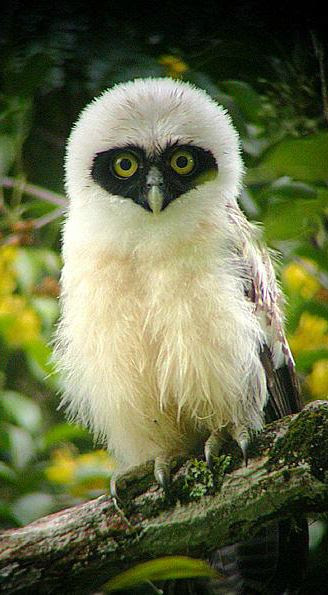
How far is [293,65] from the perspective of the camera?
137 centimetres

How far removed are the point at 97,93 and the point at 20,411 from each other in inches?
33.4

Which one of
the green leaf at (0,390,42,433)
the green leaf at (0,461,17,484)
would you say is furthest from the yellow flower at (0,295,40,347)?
the green leaf at (0,461,17,484)

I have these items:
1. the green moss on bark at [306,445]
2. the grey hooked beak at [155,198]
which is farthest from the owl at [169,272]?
the green moss on bark at [306,445]

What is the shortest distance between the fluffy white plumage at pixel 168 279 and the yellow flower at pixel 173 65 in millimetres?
20

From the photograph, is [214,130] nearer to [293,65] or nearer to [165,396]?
[293,65]

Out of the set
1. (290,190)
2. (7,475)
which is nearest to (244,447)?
(290,190)

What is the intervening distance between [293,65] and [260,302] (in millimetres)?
465

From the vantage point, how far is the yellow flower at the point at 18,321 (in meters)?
2.03

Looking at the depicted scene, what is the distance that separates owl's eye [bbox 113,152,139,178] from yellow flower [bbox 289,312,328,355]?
602mm

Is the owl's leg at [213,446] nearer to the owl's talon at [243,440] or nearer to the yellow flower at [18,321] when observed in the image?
the owl's talon at [243,440]

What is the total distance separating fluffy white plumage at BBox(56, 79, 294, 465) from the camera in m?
1.49

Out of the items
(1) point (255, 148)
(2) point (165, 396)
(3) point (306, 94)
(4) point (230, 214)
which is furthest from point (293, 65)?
(2) point (165, 396)

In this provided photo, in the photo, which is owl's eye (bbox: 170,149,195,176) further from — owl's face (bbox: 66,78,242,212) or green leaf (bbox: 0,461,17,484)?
green leaf (bbox: 0,461,17,484)

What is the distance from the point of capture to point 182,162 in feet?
4.92
